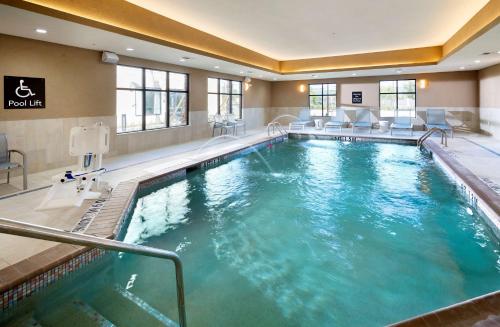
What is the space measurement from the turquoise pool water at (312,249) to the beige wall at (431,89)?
304 inches

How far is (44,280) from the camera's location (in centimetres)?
250

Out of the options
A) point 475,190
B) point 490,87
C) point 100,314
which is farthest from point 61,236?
point 490,87

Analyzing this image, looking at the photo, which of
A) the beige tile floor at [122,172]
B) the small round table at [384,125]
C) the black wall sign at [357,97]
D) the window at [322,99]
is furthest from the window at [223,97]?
the small round table at [384,125]

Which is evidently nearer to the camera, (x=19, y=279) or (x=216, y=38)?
(x=19, y=279)

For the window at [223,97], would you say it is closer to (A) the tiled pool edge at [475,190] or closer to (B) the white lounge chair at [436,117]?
(B) the white lounge chair at [436,117]

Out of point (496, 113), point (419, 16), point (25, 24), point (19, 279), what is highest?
point (419, 16)

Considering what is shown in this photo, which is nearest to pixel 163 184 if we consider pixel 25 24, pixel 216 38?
pixel 25 24

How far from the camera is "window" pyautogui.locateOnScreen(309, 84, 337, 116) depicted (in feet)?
46.7

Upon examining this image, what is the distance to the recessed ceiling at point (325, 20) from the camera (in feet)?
19.2

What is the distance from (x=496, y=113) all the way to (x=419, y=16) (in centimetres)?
519

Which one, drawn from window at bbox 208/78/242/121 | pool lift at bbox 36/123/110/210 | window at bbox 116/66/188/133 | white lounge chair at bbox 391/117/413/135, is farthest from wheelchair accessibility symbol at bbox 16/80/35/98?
white lounge chair at bbox 391/117/413/135

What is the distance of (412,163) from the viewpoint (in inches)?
289

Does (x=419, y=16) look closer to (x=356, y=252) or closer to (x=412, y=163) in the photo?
(x=412, y=163)

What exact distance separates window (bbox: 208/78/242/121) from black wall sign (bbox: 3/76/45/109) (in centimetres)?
583
